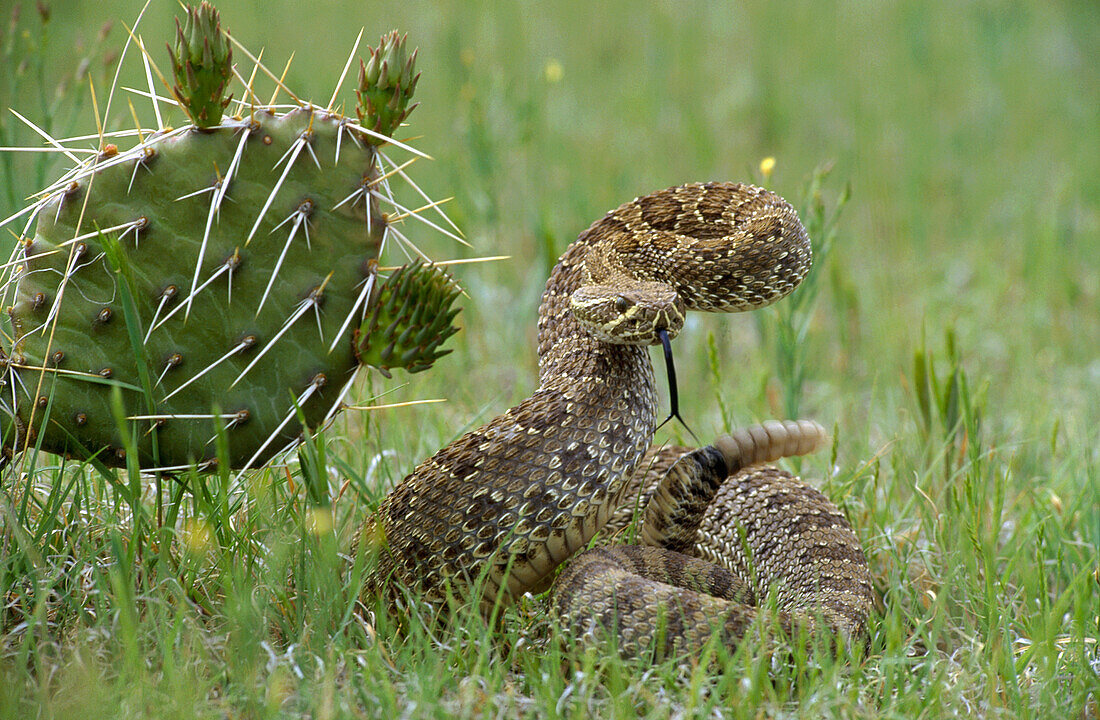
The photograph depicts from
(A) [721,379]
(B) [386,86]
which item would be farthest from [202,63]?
(A) [721,379]

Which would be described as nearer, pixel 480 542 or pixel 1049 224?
pixel 480 542

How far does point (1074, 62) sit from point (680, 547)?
10.9 metres

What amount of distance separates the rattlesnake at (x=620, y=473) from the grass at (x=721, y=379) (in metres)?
0.19

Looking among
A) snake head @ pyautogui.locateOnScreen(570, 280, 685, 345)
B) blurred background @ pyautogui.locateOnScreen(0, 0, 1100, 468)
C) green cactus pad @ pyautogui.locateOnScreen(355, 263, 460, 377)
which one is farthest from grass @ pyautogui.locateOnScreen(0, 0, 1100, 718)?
snake head @ pyautogui.locateOnScreen(570, 280, 685, 345)

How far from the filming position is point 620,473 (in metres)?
3.37

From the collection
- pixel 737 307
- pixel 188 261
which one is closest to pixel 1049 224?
pixel 737 307

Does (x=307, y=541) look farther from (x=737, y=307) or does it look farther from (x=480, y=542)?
(x=737, y=307)

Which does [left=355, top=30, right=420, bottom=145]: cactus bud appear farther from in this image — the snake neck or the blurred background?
the blurred background

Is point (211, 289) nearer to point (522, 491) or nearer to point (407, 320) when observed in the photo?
point (407, 320)

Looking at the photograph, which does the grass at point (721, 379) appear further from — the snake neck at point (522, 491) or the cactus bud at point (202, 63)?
the cactus bud at point (202, 63)

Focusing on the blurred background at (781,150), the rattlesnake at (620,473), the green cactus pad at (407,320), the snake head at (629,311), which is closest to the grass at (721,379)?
the blurred background at (781,150)

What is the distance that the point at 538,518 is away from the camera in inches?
127

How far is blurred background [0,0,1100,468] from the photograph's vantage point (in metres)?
6.21

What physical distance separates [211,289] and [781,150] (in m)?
8.21
